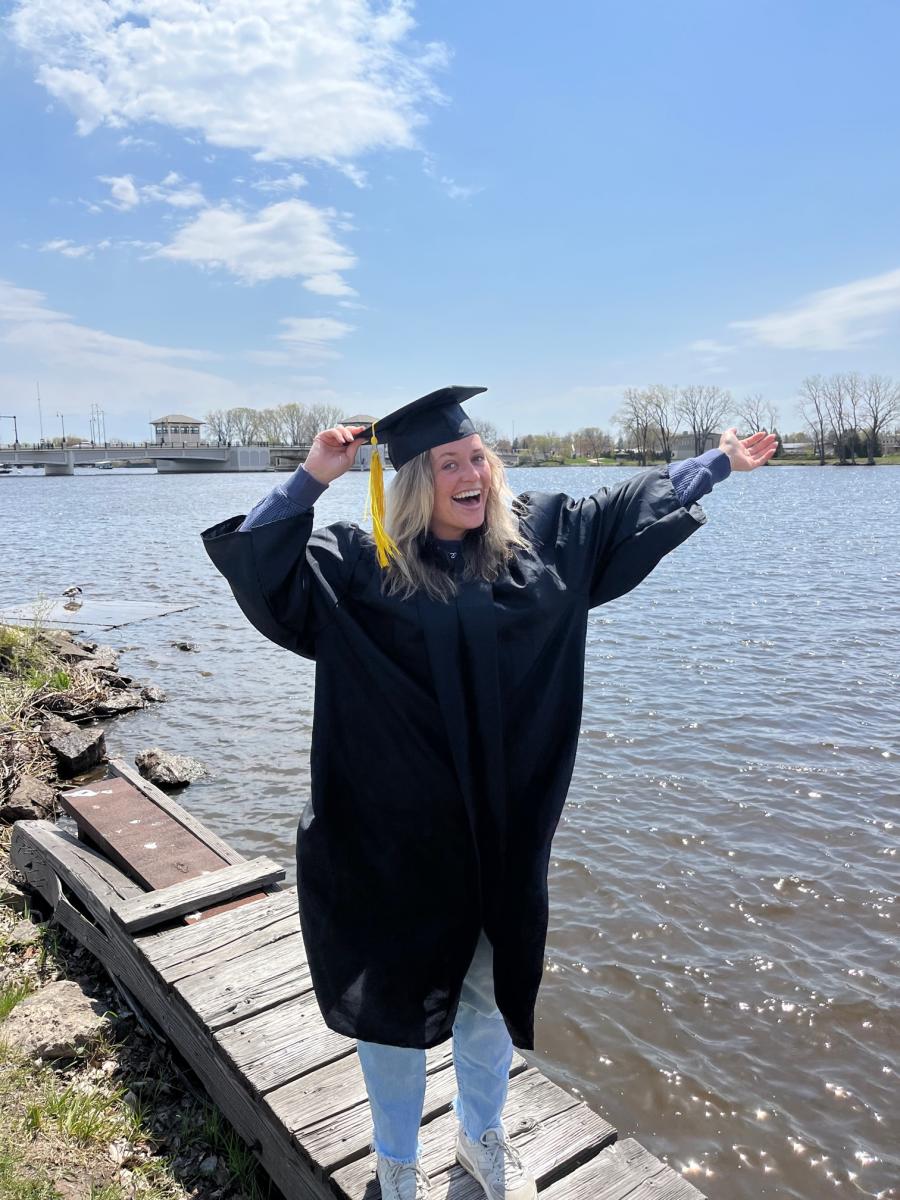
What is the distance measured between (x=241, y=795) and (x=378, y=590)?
6.81 metres

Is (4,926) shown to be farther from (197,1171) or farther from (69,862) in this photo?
(197,1171)

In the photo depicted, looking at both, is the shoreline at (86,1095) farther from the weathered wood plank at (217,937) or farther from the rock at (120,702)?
the rock at (120,702)

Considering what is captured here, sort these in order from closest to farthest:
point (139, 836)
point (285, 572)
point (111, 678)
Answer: point (285, 572), point (139, 836), point (111, 678)

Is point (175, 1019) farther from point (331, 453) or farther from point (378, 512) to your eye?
point (331, 453)

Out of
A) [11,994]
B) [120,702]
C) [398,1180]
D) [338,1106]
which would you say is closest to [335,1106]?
[338,1106]

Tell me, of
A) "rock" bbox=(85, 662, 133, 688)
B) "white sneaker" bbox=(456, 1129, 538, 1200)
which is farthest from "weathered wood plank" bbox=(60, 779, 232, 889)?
"rock" bbox=(85, 662, 133, 688)

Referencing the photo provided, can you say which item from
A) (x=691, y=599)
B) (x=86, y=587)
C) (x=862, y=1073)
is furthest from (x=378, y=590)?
(x=86, y=587)

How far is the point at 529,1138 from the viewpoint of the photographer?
3205 millimetres

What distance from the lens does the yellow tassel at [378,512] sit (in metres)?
2.59

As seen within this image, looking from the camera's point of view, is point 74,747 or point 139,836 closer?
point 139,836

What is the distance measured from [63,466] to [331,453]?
394 feet

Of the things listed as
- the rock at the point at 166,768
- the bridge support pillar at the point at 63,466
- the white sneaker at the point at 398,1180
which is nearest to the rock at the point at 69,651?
the rock at the point at 166,768

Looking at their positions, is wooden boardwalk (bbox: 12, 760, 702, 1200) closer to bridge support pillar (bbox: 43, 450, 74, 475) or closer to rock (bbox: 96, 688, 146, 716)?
rock (bbox: 96, 688, 146, 716)

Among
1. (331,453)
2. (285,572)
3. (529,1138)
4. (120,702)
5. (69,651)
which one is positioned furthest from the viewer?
(69,651)
